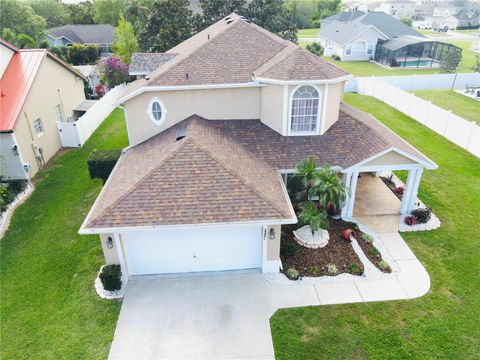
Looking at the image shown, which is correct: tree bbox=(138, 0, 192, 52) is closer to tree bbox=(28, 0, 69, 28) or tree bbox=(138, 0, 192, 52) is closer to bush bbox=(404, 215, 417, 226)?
bush bbox=(404, 215, 417, 226)

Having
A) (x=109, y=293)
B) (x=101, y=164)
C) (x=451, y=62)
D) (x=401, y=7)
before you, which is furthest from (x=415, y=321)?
(x=401, y=7)

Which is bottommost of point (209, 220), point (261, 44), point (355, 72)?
point (355, 72)

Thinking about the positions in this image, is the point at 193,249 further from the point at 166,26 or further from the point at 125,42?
the point at 125,42

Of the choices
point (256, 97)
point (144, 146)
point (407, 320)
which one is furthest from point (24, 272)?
point (407, 320)

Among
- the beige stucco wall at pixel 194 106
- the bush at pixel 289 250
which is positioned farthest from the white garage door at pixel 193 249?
the beige stucco wall at pixel 194 106

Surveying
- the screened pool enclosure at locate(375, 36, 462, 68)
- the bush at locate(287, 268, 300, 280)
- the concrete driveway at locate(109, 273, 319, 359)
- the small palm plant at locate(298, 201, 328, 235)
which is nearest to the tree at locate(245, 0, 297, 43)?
the screened pool enclosure at locate(375, 36, 462, 68)

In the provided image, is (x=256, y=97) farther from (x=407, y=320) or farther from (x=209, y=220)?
(x=407, y=320)
